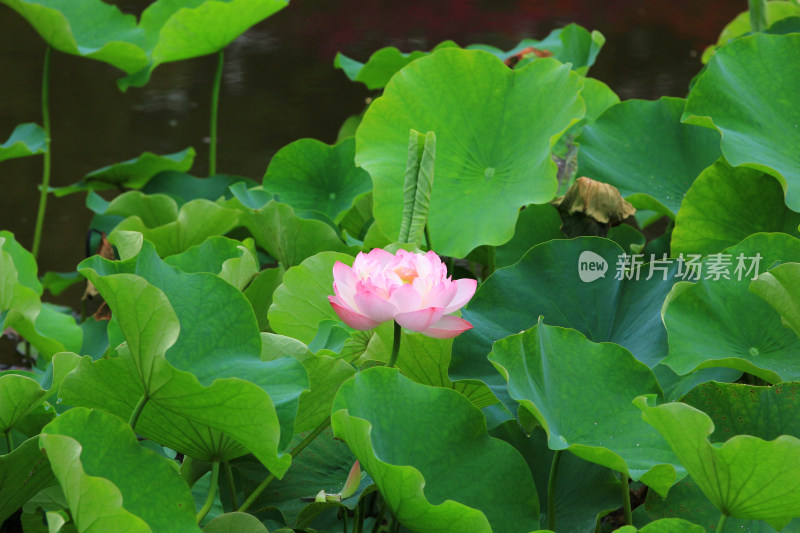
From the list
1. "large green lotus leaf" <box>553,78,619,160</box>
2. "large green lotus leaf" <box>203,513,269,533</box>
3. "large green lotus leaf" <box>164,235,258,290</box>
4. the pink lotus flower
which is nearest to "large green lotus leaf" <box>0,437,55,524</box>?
"large green lotus leaf" <box>203,513,269,533</box>

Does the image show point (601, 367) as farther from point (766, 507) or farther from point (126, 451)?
point (126, 451)

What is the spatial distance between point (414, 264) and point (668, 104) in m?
0.57

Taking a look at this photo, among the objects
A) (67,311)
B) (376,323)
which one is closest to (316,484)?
(376,323)

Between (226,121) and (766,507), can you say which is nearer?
(766,507)

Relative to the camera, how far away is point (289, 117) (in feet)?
7.52

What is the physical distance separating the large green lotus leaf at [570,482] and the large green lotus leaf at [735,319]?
11 centimetres

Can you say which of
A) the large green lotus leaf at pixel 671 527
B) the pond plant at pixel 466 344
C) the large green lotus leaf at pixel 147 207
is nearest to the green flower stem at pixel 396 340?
the pond plant at pixel 466 344

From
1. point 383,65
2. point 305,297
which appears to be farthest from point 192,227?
point 383,65

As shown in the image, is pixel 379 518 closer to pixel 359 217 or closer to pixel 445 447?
pixel 445 447

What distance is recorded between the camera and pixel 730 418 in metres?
0.66

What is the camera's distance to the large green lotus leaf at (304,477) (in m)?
0.69

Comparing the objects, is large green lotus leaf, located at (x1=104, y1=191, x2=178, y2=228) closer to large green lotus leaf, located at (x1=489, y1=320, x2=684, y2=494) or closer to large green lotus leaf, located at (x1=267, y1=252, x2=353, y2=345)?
large green lotus leaf, located at (x1=267, y1=252, x2=353, y2=345)

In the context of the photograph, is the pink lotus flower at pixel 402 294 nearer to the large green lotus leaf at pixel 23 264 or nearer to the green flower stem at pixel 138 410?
the green flower stem at pixel 138 410

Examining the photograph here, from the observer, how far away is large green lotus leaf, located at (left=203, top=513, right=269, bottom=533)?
0.59 m
